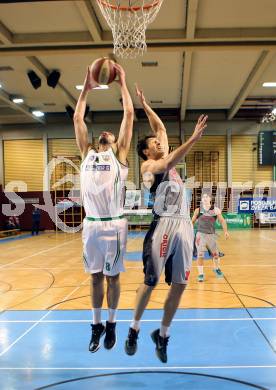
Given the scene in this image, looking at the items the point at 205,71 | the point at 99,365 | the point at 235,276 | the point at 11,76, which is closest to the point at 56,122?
the point at 11,76

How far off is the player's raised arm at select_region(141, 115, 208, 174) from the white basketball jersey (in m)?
0.29

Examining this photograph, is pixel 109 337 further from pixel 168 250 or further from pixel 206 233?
pixel 206 233

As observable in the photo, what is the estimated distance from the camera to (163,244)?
4.00 meters

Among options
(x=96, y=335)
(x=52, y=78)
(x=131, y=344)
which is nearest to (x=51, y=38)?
(x=52, y=78)

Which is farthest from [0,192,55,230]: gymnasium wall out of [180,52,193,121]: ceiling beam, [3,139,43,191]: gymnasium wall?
[180,52,193,121]: ceiling beam

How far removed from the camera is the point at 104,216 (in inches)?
161

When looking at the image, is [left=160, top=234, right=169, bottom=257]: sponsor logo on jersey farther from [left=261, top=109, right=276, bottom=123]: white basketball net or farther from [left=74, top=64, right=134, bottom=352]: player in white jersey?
[left=261, top=109, right=276, bottom=123]: white basketball net

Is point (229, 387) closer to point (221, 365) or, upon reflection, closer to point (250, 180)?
point (221, 365)

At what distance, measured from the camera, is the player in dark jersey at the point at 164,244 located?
3.99m

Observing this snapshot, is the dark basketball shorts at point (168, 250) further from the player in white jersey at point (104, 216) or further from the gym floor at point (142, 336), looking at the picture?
the gym floor at point (142, 336)

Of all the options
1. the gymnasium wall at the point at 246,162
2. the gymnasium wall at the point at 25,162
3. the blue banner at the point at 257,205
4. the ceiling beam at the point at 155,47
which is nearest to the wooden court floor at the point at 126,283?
the ceiling beam at the point at 155,47

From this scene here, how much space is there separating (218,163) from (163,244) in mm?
21235

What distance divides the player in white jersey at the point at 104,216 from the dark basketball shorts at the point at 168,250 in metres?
0.28

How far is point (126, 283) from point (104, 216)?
208 inches
